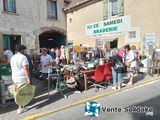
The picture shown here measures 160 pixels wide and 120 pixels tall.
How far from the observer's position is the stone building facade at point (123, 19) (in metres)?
11.3

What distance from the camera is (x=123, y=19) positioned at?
506 inches

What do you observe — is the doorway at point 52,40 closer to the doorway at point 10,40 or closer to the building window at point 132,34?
the doorway at point 10,40

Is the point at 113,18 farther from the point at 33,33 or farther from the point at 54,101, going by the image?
the point at 54,101

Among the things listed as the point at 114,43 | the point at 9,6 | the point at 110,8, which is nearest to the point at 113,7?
the point at 110,8

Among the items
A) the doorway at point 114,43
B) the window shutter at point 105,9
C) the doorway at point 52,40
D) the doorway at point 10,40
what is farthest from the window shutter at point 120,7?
the doorway at point 10,40

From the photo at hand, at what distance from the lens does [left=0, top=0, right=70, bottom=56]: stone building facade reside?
1509 cm

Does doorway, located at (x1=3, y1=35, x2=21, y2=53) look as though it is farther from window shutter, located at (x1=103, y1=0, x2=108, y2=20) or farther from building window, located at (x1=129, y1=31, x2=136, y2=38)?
building window, located at (x1=129, y1=31, x2=136, y2=38)

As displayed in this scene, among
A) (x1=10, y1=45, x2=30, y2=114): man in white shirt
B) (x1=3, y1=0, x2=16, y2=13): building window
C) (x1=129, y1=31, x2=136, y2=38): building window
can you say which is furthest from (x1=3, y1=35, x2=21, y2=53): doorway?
(x1=10, y1=45, x2=30, y2=114): man in white shirt

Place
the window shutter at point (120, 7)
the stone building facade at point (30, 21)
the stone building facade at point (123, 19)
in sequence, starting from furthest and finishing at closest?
the stone building facade at point (30, 21), the window shutter at point (120, 7), the stone building facade at point (123, 19)

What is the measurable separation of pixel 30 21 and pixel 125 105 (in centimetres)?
1372

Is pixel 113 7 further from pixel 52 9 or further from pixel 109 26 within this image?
pixel 52 9

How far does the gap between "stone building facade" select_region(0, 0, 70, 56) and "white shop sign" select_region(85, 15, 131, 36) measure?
4.09m

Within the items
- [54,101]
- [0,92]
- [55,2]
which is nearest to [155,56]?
[54,101]

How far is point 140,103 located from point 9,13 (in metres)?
13.4
